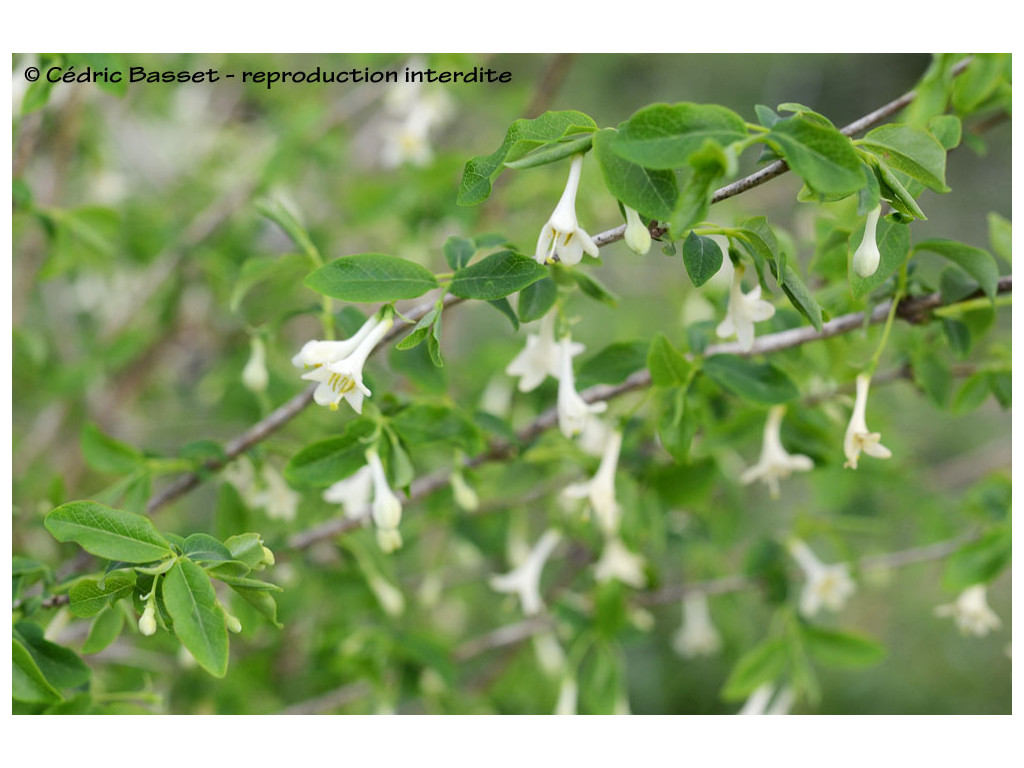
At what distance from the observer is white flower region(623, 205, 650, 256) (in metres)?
0.54

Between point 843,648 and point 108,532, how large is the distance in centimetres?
81

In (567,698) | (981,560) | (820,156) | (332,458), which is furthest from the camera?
(567,698)

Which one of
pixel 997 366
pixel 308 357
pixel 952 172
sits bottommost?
pixel 952 172

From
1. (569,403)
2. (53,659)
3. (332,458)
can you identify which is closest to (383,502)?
(332,458)

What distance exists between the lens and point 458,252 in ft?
2.15

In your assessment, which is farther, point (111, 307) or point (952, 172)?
point (952, 172)

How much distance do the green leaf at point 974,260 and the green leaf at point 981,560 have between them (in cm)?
38

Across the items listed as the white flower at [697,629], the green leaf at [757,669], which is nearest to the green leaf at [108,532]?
the green leaf at [757,669]

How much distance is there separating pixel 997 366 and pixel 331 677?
957 millimetres

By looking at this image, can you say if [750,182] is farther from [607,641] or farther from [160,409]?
[160,409]

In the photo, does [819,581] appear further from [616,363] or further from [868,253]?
[868,253]

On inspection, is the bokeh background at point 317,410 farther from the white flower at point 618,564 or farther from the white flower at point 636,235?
the white flower at point 636,235
